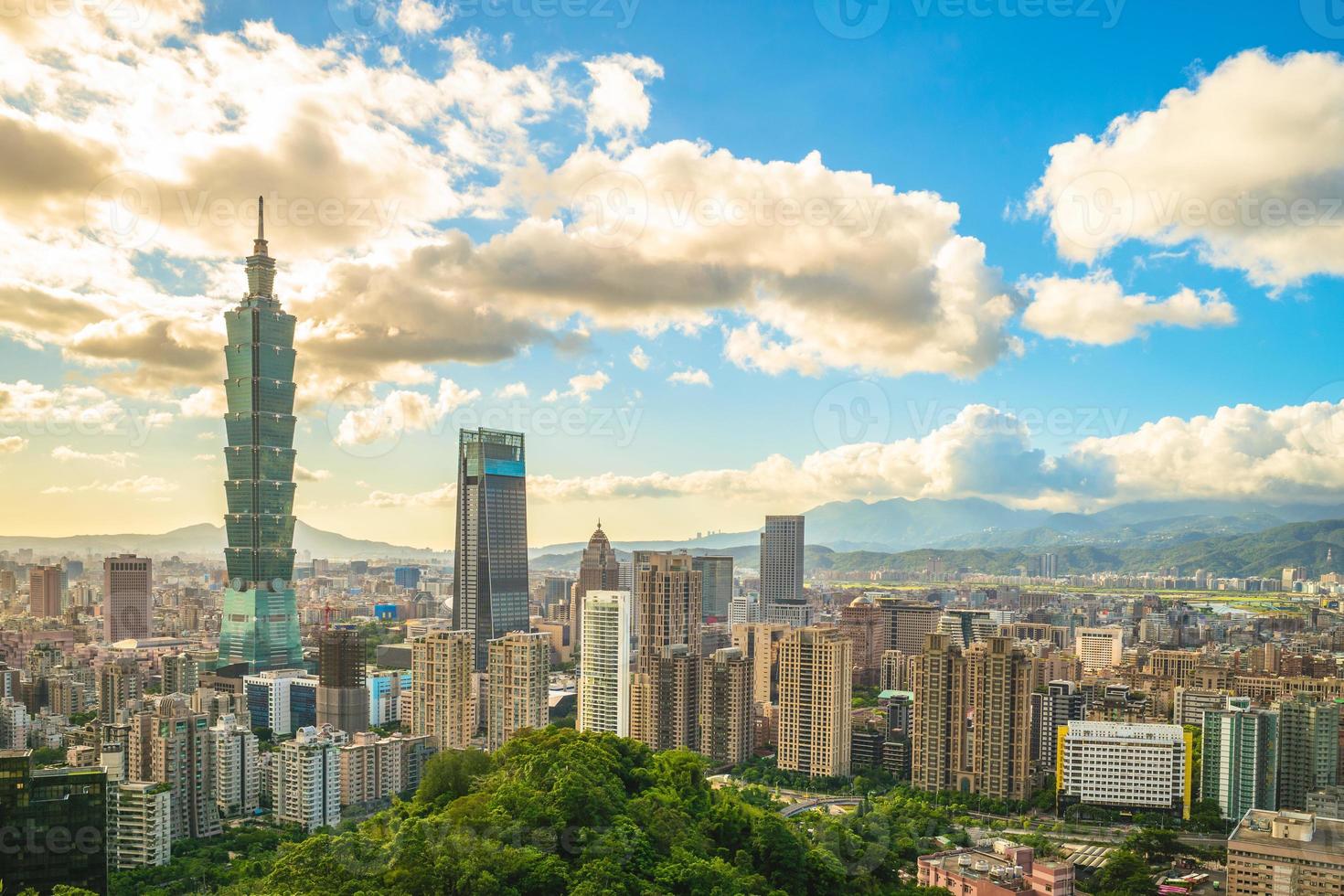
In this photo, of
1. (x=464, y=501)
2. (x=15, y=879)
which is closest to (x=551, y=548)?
(x=464, y=501)

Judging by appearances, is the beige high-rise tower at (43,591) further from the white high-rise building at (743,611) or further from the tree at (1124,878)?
the tree at (1124,878)

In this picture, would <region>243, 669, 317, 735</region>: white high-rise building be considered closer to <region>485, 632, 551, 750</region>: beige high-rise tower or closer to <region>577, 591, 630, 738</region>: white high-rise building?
<region>485, 632, 551, 750</region>: beige high-rise tower

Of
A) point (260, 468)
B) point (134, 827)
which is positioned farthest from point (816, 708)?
point (260, 468)

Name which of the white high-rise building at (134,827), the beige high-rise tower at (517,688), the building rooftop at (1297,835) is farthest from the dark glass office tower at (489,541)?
the building rooftop at (1297,835)

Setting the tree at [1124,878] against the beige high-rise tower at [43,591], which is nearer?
the tree at [1124,878]

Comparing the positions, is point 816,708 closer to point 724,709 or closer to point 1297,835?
point 724,709

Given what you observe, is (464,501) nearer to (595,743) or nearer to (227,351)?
(227,351)
